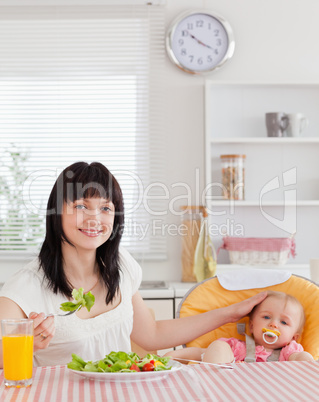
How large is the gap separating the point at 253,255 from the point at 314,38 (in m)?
1.31

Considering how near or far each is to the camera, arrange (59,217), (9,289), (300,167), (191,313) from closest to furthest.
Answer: (9,289) → (59,217) → (191,313) → (300,167)

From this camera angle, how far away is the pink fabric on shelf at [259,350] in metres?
2.09

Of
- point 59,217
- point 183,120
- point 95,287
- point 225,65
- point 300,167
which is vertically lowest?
point 95,287

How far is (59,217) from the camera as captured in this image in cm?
196

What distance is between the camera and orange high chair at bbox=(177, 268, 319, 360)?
2162 mm

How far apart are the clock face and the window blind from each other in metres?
0.11

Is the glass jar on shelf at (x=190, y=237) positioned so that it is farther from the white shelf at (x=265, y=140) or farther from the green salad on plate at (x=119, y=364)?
the green salad on plate at (x=119, y=364)

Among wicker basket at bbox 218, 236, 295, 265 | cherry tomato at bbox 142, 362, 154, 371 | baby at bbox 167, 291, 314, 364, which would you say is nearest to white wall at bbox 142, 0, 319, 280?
wicker basket at bbox 218, 236, 295, 265

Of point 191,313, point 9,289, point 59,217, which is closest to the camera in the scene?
point 9,289

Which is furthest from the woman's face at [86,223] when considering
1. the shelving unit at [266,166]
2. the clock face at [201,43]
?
the clock face at [201,43]

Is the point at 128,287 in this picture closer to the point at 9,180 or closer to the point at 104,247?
the point at 104,247

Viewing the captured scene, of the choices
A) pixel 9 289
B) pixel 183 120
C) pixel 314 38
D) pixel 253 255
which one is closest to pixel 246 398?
pixel 9 289

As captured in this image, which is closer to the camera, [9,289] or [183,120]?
[9,289]

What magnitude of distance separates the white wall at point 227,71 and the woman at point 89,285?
4.55ft
